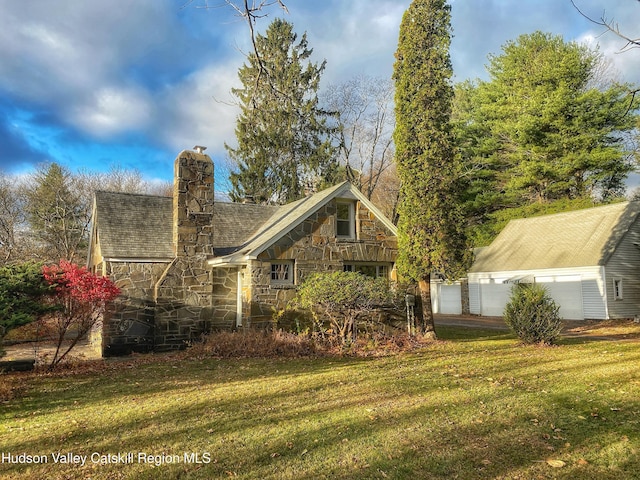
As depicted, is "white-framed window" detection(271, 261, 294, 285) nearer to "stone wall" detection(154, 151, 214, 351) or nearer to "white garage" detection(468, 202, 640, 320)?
"stone wall" detection(154, 151, 214, 351)

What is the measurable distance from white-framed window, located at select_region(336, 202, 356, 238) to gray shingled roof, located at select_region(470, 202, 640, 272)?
457 inches

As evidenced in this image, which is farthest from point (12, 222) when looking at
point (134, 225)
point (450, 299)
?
point (450, 299)

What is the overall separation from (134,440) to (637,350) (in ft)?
36.6

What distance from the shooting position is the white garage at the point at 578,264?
1894cm

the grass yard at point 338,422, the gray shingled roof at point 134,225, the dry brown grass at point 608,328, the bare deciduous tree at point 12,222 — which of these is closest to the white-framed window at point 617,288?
the dry brown grass at point 608,328

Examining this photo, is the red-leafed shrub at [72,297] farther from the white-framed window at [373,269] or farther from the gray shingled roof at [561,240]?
the gray shingled roof at [561,240]

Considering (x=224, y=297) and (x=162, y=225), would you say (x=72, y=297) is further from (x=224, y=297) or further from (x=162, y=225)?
(x=162, y=225)

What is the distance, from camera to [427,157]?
43.9 ft

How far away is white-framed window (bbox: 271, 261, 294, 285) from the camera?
1316 cm

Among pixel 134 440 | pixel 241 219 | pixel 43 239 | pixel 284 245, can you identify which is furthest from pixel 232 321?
pixel 43 239

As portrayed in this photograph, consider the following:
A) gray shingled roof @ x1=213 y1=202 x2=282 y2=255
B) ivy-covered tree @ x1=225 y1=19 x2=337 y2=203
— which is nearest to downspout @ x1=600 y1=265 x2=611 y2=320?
gray shingled roof @ x1=213 y1=202 x2=282 y2=255

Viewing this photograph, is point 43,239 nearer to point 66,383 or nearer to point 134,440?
point 66,383

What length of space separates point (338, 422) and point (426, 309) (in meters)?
8.88

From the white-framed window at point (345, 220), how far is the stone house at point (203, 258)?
0.11 ft
